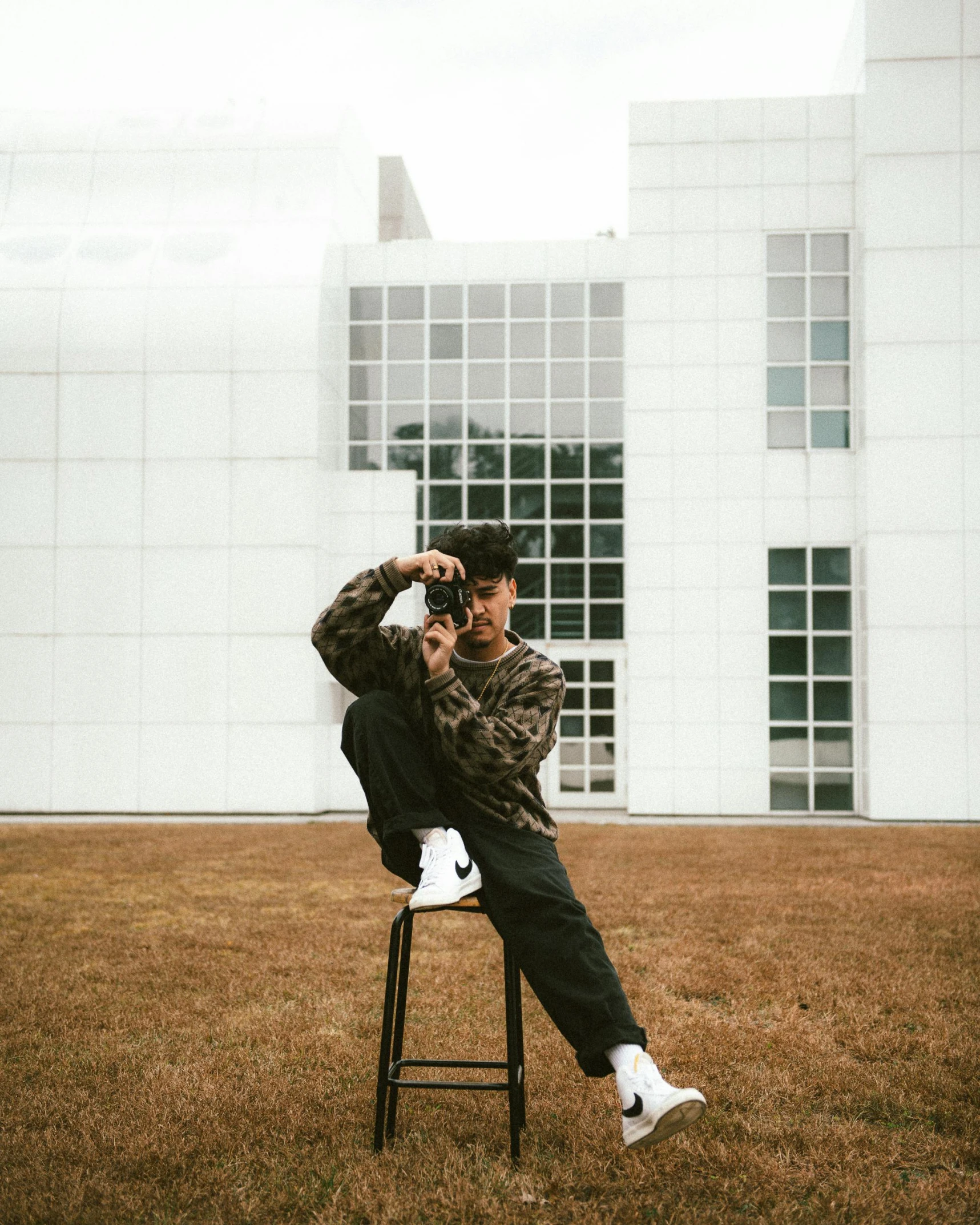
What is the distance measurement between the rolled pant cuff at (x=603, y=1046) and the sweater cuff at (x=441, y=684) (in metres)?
1.09

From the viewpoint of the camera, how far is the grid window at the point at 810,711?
54.6 ft

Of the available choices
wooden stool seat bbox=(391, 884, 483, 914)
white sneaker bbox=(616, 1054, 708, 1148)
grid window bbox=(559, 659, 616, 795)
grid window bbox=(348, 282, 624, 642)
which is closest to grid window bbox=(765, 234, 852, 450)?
grid window bbox=(348, 282, 624, 642)

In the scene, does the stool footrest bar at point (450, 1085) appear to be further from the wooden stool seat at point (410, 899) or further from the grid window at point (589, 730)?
the grid window at point (589, 730)

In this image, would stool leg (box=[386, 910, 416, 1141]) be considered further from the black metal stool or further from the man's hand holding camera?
the man's hand holding camera

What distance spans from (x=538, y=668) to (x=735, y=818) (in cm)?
1349

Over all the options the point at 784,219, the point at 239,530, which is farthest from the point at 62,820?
the point at 784,219

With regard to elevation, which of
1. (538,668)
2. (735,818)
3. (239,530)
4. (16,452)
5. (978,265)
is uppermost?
(978,265)

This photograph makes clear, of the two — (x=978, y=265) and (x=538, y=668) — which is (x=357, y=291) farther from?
(x=538, y=668)

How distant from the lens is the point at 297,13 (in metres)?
9.70

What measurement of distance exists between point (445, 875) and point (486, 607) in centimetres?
91

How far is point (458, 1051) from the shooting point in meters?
4.50

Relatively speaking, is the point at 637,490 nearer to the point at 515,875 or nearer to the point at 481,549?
the point at 481,549

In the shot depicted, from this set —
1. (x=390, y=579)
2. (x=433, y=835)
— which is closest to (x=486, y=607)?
(x=390, y=579)

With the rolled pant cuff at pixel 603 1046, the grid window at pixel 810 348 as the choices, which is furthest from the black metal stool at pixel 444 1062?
the grid window at pixel 810 348
